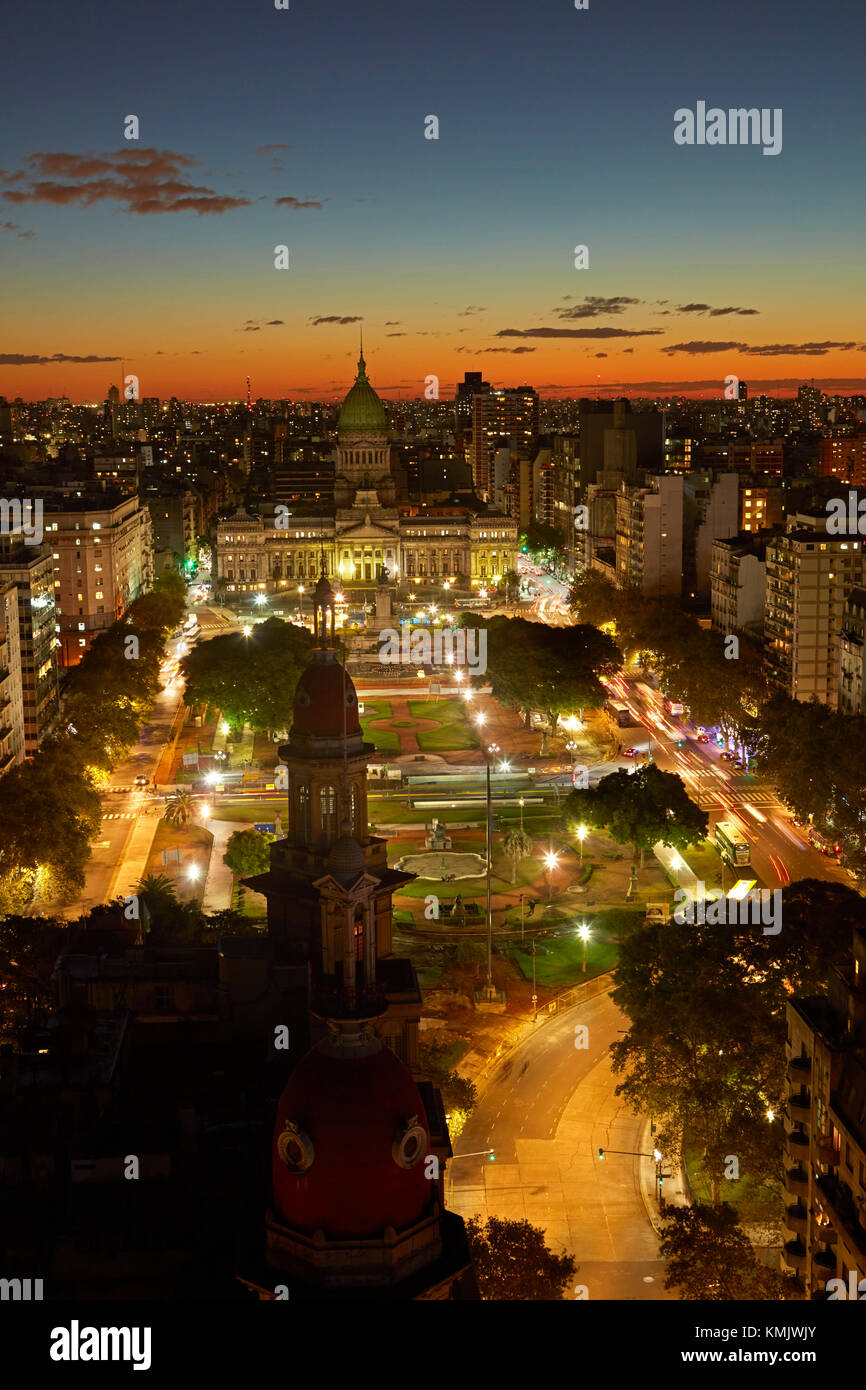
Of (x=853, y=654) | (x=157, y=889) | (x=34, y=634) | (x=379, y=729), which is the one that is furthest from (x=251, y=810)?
(x=853, y=654)

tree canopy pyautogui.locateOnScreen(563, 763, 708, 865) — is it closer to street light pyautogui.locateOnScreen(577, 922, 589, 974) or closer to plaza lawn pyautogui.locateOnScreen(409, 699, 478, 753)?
street light pyautogui.locateOnScreen(577, 922, 589, 974)

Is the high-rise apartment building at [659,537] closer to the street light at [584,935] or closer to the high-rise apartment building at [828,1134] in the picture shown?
the street light at [584,935]

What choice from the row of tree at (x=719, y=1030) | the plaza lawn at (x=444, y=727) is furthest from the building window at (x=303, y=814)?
the plaza lawn at (x=444, y=727)

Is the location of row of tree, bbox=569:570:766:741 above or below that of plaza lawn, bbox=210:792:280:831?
above

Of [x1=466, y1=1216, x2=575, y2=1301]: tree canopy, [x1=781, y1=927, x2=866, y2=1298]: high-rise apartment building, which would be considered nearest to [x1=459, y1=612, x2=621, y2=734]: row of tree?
[x1=781, y1=927, x2=866, y2=1298]: high-rise apartment building

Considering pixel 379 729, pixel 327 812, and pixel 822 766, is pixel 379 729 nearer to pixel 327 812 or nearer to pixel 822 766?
pixel 822 766
